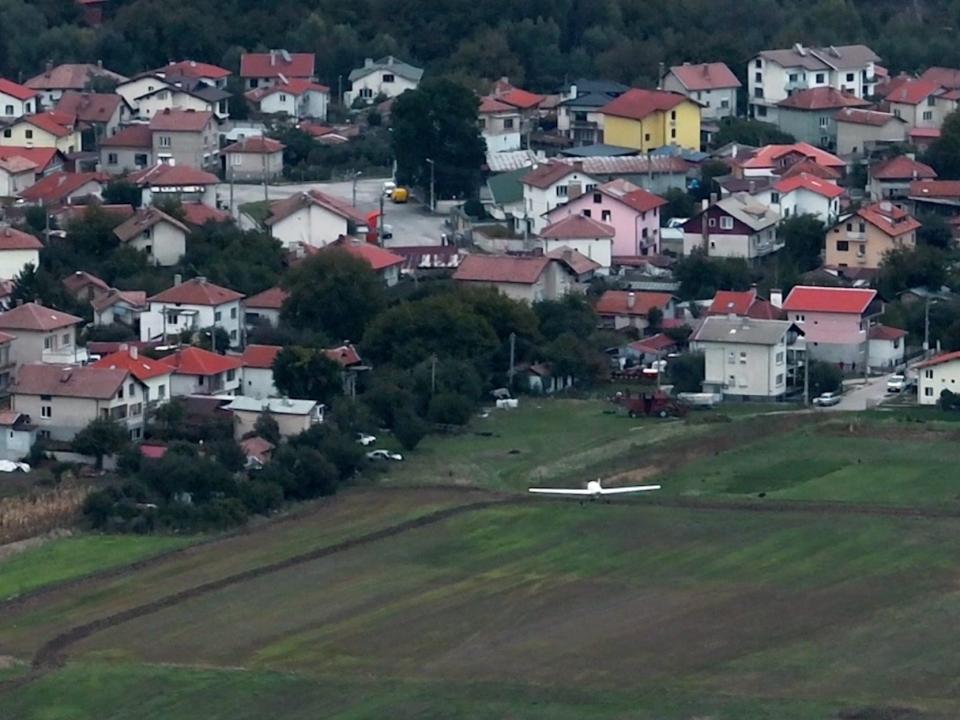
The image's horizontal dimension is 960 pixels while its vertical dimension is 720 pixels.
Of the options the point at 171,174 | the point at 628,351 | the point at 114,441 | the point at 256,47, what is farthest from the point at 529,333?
the point at 256,47

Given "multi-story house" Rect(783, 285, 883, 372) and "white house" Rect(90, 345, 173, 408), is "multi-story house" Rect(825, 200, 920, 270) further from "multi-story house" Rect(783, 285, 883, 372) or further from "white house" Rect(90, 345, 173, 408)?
"white house" Rect(90, 345, 173, 408)

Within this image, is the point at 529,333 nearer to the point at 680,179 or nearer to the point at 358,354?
the point at 358,354

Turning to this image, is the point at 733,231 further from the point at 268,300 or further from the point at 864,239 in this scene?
the point at 268,300

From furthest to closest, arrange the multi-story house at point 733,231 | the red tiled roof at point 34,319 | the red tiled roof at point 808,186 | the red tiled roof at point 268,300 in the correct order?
the red tiled roof at point 808,186
the multi-story house at point 733,231
the red tiled roof at point 268,300
the red tiled roof at point 34,319

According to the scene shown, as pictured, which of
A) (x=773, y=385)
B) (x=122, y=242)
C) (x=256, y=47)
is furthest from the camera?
(x=256, y=47)

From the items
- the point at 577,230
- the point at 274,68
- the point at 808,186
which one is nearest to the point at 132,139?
the point at 274,68

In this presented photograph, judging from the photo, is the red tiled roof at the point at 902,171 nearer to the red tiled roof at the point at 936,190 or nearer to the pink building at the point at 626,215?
the red tiled roof at the point at 936,190

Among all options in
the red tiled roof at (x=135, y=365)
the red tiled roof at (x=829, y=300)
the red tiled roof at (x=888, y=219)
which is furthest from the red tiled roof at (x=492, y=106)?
the red tiled roof at (x=135, y=365)
